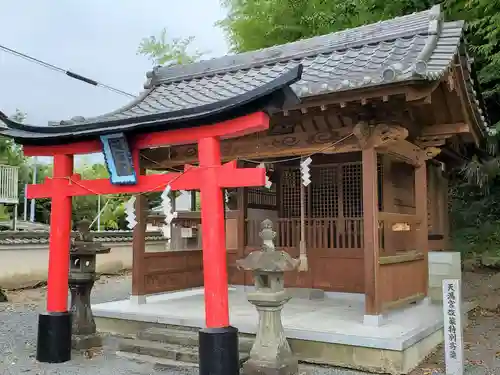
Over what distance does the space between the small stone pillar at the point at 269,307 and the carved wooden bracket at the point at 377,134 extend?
2.10 meters

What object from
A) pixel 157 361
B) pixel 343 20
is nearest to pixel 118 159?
pixel 157 361

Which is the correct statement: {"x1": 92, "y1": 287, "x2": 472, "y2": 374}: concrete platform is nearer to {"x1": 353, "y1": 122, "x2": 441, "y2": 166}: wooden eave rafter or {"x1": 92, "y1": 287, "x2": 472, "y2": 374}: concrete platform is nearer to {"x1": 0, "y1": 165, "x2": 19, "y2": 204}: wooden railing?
{"x1": 353, "y1": 122, "x2": 441, "y2": 166}: wooden eave rafter

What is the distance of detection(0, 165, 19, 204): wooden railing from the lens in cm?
1692

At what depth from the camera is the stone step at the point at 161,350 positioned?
6113 millimetres

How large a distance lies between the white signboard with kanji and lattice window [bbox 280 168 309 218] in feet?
14.2

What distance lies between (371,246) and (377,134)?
1.50 meters

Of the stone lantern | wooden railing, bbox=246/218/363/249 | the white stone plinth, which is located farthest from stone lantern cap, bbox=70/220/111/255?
the white stone plinth

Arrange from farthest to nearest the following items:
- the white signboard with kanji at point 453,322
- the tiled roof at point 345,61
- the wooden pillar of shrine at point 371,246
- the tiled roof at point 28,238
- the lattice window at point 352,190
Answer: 1. the tiled roof at point 28,238
2. the lattice window at point 352,190
3. the wooden pillar of shrine at point 371,246
4. the tiled roof at point 345,61
5. the white signboard with kanji at point 453,322

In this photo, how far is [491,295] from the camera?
10.2 m

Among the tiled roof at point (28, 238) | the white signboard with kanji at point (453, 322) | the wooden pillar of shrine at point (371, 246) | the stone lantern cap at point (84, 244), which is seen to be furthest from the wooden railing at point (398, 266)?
the tiled roof at point (28, 238)

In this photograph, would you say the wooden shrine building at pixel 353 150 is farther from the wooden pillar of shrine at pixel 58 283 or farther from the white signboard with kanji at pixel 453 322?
the wooden pillar of shrine at pixel 58 283

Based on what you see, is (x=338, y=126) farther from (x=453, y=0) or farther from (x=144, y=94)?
(x=453, y=0)

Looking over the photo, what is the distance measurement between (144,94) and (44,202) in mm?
21241

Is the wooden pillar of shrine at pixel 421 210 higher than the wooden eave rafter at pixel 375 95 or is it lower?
Answer: lower
